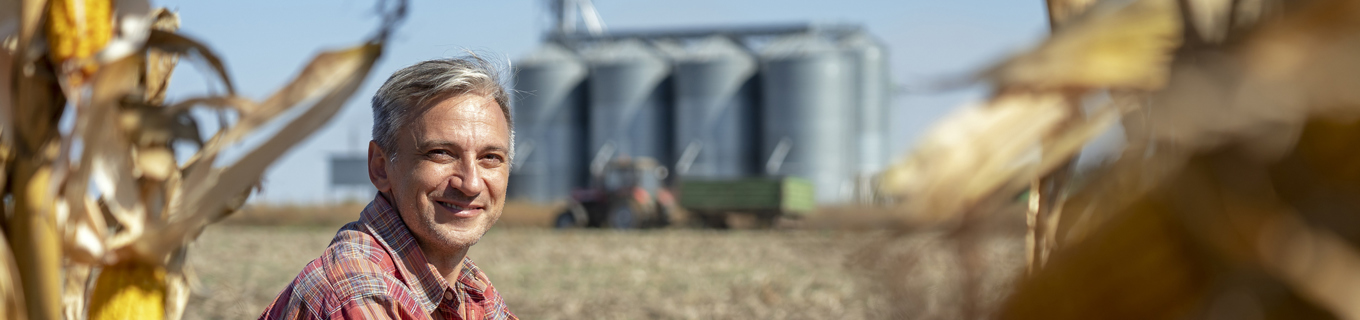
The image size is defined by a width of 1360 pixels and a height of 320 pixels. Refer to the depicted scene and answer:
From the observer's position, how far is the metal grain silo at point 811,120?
26.2 metres

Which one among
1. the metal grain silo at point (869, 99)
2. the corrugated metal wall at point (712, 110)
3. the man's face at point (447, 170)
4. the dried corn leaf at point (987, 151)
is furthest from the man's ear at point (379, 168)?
the metal grain silo at point (869, 99)

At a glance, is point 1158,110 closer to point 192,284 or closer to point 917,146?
point 917,146

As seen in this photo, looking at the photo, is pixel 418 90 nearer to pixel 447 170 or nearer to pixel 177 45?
pixel 447 170

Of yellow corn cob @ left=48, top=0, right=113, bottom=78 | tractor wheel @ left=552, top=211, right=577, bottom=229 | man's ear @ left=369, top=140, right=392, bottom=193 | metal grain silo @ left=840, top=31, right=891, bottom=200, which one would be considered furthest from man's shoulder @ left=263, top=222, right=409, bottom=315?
metal grain silo @ left=840, top=31, right=891, bottom=200

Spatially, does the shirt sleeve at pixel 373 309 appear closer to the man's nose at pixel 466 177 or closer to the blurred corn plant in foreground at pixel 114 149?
the man's nose at pixel 466 177

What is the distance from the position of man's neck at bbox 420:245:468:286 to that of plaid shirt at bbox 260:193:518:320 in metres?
0.03

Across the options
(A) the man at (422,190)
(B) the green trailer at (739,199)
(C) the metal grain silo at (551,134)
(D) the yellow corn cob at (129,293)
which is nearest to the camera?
(A) the man at (422,190)

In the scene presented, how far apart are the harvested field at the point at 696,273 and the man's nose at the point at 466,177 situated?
489 mm

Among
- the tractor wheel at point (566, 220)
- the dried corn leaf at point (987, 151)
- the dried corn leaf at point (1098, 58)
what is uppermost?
the dried corn leaf at point (1098, 58)

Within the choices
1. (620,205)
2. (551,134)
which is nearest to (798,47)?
(551,134)

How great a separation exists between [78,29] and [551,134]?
89.9ft

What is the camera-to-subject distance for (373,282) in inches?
53.7

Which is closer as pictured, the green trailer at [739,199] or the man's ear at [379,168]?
the man's ear at [379,168]

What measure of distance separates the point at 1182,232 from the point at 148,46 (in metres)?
1.75
